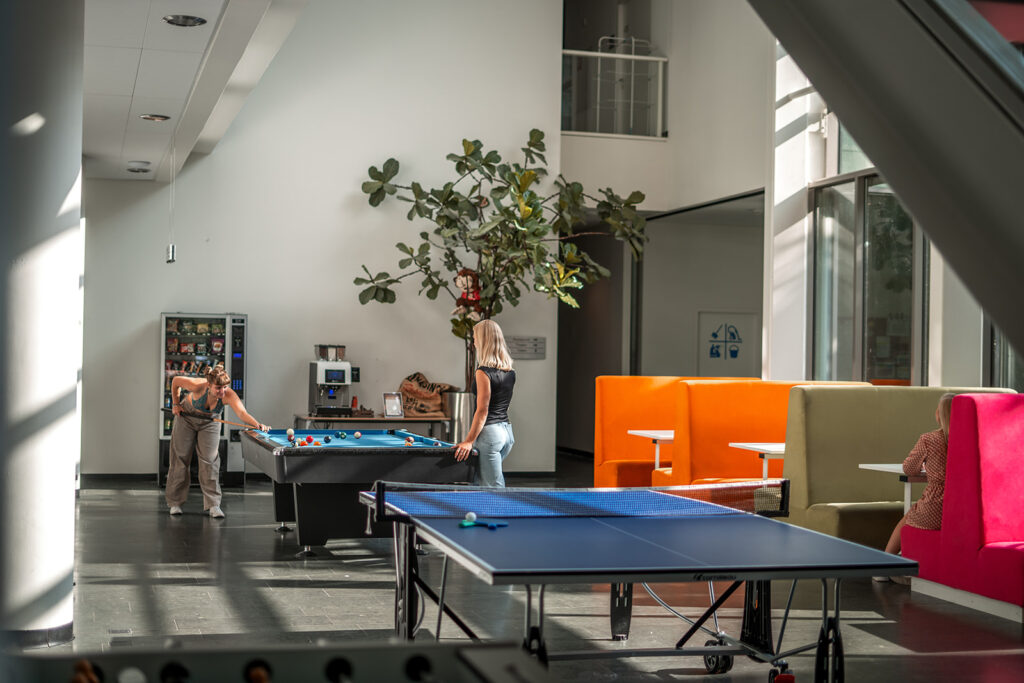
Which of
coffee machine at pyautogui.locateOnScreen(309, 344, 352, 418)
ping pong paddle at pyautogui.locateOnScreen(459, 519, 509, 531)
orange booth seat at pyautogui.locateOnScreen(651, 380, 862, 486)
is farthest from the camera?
coffee machine at pyautogui.locateOnScreen(309, 344, 352, 418)

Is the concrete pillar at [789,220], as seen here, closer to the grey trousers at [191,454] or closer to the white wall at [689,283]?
the white wall at [689,283]

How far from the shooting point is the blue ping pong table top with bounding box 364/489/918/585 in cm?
307

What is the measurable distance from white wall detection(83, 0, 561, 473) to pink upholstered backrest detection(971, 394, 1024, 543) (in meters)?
6.89

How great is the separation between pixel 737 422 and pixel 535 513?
4282 millimetres

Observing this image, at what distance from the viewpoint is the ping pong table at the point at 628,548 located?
3.11 meters

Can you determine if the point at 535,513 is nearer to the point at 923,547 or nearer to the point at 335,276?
the point at 923,547

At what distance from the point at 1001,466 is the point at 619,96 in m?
8.27

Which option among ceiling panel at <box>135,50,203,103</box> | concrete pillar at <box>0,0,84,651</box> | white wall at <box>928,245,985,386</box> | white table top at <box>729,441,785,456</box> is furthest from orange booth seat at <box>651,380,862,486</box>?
concrete pillar at <box>0,0,84,651</box>

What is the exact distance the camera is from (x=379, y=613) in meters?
5.67

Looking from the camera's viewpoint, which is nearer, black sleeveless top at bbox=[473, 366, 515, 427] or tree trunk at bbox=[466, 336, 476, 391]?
black sleeveless top at bbox=[473, 366, 515, 427]

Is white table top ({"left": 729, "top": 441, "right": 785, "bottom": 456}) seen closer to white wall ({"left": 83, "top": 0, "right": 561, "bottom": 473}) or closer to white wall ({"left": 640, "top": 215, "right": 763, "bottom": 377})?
white wall ({"left": 83, "top": 0, "right": 561, "bottom": 473})

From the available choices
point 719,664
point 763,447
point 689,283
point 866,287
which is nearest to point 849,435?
point 763,447

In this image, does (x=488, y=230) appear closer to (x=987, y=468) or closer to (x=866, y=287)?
(x=866, y=287)

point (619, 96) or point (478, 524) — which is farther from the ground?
point (619, 96)
